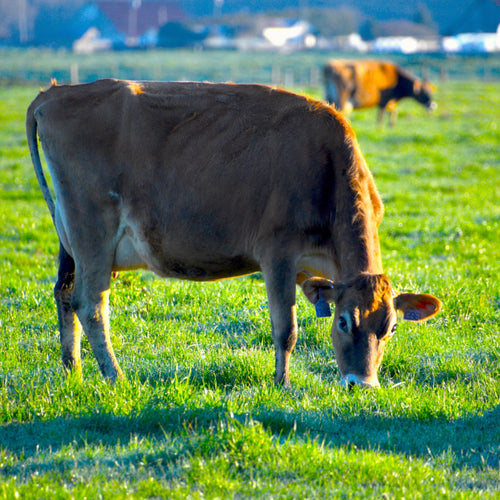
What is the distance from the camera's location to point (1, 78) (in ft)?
155

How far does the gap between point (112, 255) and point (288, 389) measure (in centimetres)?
170

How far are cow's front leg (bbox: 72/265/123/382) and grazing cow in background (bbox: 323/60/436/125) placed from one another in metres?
25.0

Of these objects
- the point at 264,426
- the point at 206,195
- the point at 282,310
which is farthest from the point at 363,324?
the point at 206,195

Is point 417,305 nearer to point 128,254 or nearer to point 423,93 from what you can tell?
point 128,254

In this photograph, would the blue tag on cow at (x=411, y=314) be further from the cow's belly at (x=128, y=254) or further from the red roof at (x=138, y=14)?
the red roof at (x=138, y=14)

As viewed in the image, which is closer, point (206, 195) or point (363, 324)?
point (363, 324)

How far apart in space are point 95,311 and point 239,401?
4.65 feet

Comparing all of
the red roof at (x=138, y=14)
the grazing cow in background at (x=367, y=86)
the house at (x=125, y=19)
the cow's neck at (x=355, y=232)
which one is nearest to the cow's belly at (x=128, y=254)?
the cow's neck at (x=355, y=232)

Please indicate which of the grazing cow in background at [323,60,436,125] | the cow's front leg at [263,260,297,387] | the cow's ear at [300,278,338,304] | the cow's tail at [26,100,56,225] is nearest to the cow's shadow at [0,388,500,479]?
the cow's front leg at [263,260,297,387]

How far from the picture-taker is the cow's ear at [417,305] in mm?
5512

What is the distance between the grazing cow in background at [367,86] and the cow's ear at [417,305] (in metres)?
24.8

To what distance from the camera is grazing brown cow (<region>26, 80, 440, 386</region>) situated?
18.4ft

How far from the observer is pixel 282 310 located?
5.65 m

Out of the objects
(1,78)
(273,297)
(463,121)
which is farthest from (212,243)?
(1,78)
